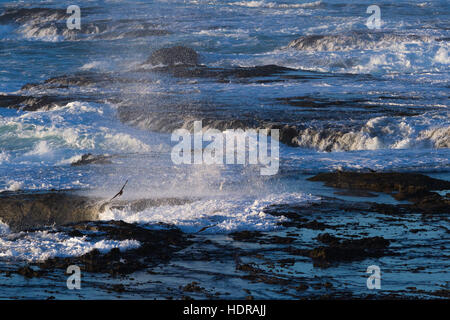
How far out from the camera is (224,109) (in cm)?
1986

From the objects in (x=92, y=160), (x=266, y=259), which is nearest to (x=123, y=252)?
(x=266, y=259)

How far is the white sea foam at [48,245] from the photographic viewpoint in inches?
352

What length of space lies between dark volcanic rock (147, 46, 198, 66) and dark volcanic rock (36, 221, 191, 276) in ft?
68.0

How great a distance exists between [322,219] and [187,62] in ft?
69.4

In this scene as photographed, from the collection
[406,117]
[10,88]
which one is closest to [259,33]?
[10,88]

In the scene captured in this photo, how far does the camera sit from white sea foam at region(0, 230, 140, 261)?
352 inches

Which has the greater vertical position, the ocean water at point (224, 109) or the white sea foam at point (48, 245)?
the white sea foam at point (48, 245)

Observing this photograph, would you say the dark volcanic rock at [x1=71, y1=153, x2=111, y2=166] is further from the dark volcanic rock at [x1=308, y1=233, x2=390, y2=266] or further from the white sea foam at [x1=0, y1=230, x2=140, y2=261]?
the dark volcanic rock at [x1=308, y1=233, x2=390, y2=266]

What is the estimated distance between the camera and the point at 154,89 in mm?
24156

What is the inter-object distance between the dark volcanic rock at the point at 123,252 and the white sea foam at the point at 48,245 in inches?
4.9

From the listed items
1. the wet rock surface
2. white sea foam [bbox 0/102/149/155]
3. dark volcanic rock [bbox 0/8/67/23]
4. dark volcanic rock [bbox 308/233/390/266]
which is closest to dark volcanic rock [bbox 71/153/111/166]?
white sea foam [bbox 0/102/149/155]

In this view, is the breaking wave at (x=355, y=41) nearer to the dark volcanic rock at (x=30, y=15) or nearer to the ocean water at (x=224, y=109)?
the ocean water at (x=224, y=109)

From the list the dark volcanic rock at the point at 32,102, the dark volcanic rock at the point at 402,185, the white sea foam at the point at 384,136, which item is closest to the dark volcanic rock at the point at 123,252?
the dark volcanic rock at the point at 402,185

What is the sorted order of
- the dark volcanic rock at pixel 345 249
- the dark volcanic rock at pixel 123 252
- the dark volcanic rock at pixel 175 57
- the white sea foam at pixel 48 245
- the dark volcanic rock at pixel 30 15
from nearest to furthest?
the dark volcanic rock at pixel 123 252, the dark volcanic rock at pixel 345 249, the white sea foam at pixel 48 245, the dark volcanic rock at pixel 175 57, the dark volcanic rock at pixel 30 15
